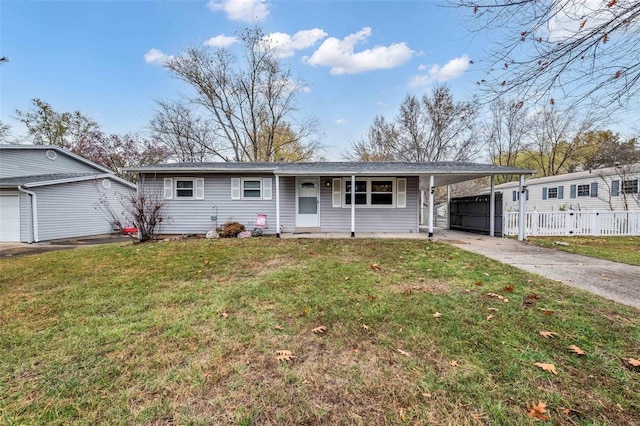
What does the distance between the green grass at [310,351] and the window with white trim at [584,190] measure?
18842mm

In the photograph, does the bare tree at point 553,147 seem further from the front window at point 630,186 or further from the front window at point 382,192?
the front window at point 382,192

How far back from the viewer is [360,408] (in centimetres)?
173

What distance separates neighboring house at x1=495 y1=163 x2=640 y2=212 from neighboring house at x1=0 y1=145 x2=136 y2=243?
19817 mm

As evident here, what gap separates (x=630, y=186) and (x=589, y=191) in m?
2.56

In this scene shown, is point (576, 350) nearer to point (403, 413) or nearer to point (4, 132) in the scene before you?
point (403, 413)

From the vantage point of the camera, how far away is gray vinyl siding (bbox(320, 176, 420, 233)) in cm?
1120

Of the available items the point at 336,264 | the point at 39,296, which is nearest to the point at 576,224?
the point at 336,264

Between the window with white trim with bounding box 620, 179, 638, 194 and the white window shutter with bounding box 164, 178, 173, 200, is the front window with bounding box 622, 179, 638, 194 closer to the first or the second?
the window with white trim with bounding box 620, 179, 638, 194

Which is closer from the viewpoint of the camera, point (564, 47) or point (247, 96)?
point (564, 47)

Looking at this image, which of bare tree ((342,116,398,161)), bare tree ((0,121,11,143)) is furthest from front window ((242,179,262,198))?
bare tree ((0,121,11,143))

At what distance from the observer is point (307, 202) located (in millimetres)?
11453

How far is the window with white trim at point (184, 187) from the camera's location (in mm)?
11344

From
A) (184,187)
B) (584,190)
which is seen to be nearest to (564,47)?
(184,187)

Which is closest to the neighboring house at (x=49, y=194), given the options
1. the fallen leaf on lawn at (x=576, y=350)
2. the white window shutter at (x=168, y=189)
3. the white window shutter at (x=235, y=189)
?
the white window shutter at (x=168, y=189)
